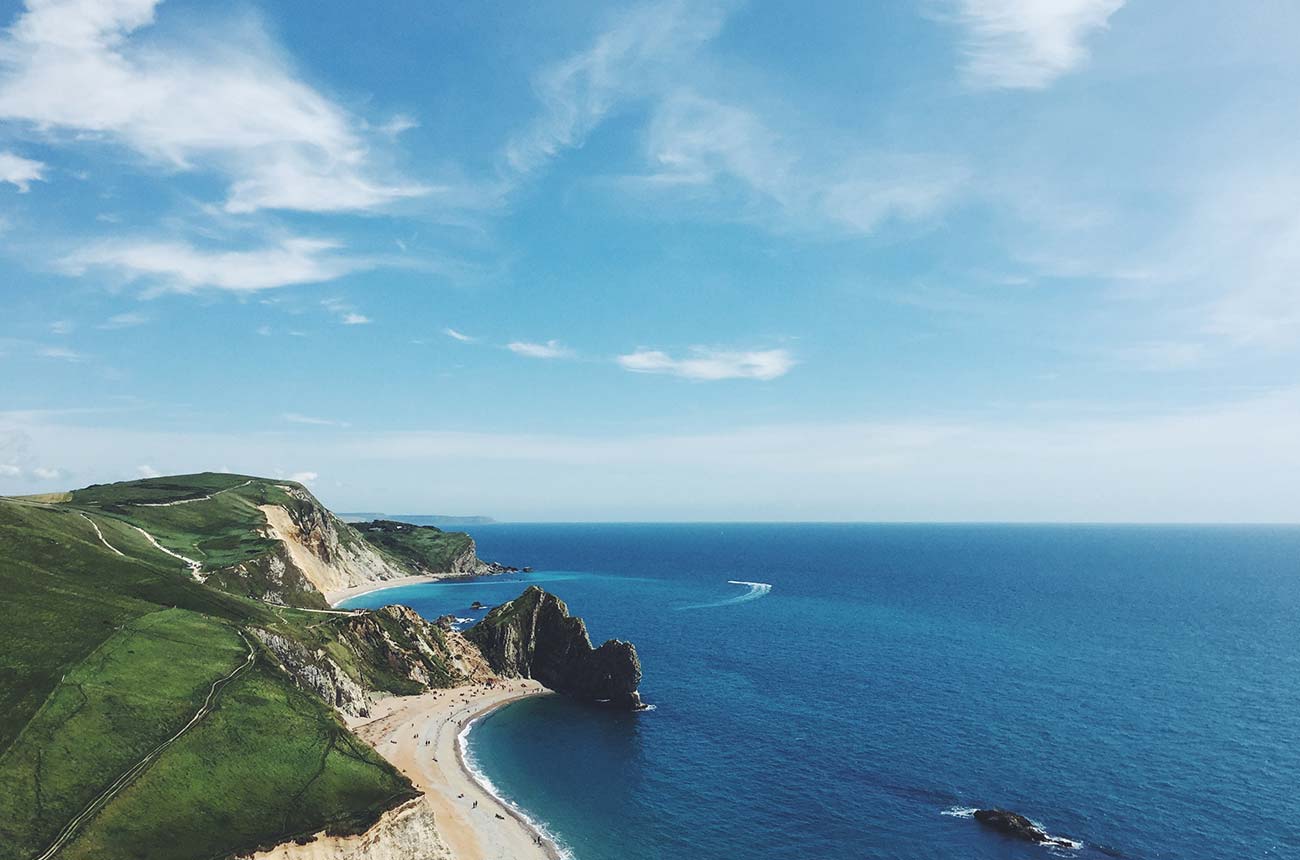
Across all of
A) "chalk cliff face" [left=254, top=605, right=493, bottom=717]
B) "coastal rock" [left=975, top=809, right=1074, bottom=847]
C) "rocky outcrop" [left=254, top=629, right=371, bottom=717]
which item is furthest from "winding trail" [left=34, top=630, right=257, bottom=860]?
"coastal rock" [left=975, top=809, right=1074, bottom=847]

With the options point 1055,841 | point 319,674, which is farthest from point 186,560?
point 1055,841

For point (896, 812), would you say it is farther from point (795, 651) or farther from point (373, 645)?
point (373, 645)

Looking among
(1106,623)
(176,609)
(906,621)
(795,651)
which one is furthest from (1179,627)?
(176,609)

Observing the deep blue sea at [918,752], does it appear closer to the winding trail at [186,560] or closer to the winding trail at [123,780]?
the winding trail at [123,780]

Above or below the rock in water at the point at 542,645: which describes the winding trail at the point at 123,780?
above

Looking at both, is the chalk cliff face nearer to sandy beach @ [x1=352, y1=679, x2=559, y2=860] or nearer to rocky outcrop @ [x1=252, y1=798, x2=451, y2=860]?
sandy beach @ [x1=352, y1=679, x2=559, y2=860]

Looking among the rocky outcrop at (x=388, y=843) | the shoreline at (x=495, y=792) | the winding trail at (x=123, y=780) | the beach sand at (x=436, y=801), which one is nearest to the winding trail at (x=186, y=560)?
the beach sand at (x=436, y=801)
